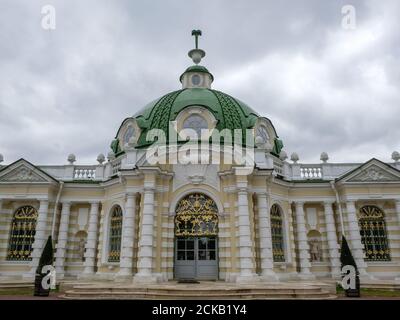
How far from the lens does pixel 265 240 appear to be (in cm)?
1830

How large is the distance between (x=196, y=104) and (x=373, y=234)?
14.0 meters

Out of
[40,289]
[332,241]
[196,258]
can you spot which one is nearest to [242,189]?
[196,258]

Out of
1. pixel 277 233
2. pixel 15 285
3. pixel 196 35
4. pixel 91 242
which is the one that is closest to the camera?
pixel 15 285

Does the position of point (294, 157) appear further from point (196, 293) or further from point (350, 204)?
point (196, 293)

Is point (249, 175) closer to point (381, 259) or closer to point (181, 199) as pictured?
point (181, 199)

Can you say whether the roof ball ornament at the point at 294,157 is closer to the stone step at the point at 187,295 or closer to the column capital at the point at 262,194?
the column capital at the point at 262,194

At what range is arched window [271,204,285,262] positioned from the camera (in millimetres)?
19719

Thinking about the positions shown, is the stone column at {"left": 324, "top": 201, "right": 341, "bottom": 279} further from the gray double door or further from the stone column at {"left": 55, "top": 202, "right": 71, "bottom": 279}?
the stone column at {"left": 55, "top": 202, "right": 71, "bottom": 279}

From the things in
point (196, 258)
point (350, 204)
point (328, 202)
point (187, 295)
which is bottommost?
point (187, 295)

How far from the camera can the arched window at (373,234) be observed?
2031 centimetres

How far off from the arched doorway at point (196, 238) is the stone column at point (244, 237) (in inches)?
68.0

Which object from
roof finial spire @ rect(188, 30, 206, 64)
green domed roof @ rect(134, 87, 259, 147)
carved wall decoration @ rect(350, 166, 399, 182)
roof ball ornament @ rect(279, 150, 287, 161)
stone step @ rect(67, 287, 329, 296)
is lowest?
stone step @ rect(67, 287, 329, 296)

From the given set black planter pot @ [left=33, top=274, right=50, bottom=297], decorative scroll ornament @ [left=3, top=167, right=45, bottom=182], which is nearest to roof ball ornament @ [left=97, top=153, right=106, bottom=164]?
decorative scroll ornament @ [left=3, top=167, right=45, bottom=182]

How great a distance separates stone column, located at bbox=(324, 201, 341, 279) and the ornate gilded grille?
7702 millimetres
